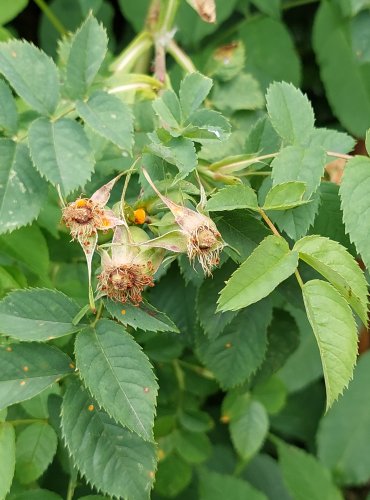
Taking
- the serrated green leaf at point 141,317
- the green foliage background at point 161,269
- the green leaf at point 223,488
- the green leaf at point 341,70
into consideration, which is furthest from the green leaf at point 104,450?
the green leaf at point 341,70

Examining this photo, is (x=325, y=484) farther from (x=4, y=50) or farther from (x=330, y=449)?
(x=4, y=50)

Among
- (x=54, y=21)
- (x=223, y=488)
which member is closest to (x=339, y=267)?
(x=223, y=488)

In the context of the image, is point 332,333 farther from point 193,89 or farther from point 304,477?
point 304,477

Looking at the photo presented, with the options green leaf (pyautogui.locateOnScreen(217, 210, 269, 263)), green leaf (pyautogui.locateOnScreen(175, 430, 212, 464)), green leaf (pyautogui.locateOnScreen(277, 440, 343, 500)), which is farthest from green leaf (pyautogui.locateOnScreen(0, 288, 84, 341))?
green leaf (pyautogui.locateOnScreen(277, 440, 343, 500))

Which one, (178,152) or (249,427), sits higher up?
(178,152)

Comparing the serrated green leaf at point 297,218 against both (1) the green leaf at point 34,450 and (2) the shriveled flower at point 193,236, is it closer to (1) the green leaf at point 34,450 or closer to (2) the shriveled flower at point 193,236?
(2) the shriveled flower at point 193,236
